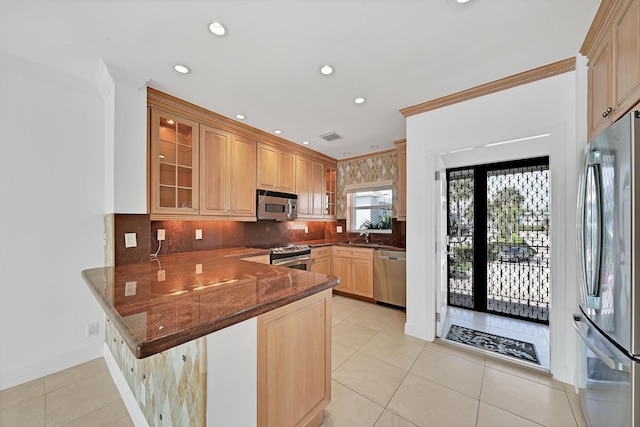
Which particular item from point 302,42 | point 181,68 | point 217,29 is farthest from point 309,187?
point 217,29

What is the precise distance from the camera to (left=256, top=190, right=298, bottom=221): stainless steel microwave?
360 centimetres

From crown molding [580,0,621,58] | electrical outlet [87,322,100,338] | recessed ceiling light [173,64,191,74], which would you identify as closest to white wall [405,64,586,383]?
crown molding [580,0,621,58]

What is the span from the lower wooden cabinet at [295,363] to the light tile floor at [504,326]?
200 cm

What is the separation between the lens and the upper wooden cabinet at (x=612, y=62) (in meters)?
1.26

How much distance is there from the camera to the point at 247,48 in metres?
1.84

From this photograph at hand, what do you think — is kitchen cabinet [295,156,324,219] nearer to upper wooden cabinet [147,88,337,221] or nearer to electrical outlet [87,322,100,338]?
upper wooden cabinet [147,88,337,221]

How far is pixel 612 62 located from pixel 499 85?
86 centimetres

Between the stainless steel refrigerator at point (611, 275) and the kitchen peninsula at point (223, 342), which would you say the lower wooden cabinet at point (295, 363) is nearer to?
the kitchen peninsula at point (223, 342)

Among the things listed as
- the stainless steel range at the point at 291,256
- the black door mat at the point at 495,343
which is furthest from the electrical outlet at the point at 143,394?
the black door mat at the point at 495,343

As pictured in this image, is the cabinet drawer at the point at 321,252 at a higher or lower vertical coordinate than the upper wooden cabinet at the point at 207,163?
lower

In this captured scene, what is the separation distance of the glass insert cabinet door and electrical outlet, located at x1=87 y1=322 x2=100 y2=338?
1.26 metres

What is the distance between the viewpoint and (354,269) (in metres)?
4.16

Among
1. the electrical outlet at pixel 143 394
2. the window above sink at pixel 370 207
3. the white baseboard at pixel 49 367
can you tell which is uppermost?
the window above sink at pixel 370 207

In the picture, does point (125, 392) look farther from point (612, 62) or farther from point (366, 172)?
→ point (366, 172)
